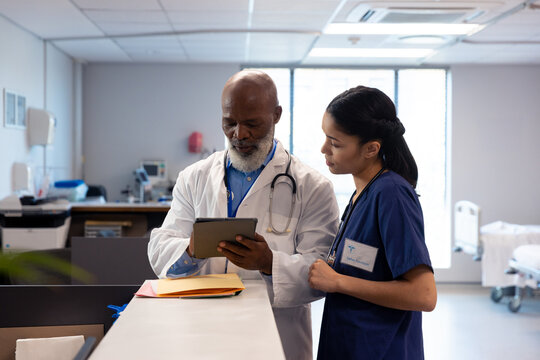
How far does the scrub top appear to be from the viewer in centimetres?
122

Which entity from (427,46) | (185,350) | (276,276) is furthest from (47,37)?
(185,350)

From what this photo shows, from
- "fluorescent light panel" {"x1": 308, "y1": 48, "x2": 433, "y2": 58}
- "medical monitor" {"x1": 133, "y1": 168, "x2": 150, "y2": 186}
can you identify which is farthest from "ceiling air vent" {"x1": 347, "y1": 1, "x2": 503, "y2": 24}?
"medical monitor" {"x1": 133, "y1": 168, "x2": 150, "y2": 186}

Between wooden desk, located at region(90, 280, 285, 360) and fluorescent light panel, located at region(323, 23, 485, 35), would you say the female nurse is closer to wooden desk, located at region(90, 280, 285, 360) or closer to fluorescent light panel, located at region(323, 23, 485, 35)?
wooden desk, located at region(90, 280, 285, 360)

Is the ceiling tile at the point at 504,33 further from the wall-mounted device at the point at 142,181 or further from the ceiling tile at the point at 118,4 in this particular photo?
the wall-mounted device at the point at 142,181

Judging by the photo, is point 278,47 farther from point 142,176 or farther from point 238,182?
point 238,182

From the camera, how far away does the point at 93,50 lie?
19.4 feet

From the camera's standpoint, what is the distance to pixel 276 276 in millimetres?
1399

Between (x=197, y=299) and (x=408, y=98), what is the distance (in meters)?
6.15

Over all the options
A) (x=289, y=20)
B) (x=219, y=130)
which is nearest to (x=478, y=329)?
(x=289, y=20)

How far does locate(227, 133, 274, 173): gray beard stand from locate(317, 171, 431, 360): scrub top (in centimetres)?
40

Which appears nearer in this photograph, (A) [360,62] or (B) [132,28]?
(B) [132,28]

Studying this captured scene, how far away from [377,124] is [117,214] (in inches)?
142

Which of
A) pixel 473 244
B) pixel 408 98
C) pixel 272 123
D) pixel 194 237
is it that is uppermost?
pixel 408 98

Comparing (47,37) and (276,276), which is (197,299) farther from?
(47,37)
